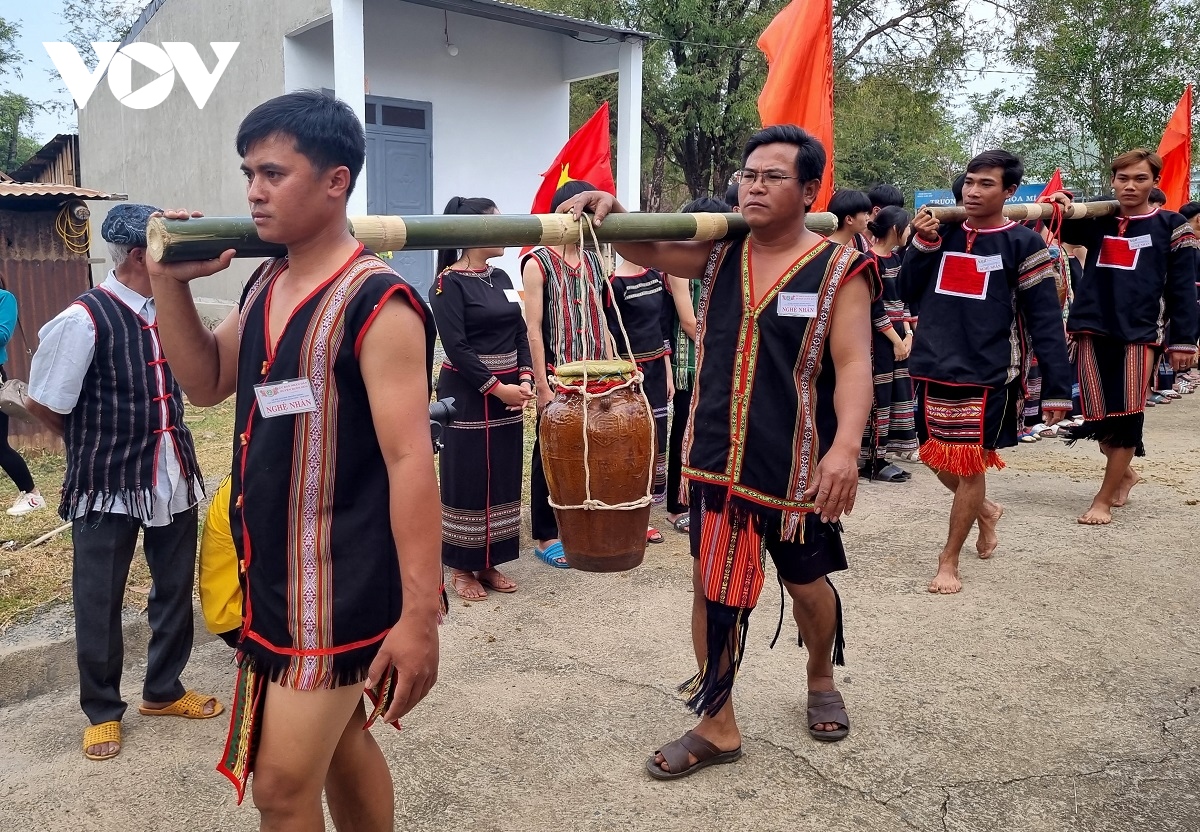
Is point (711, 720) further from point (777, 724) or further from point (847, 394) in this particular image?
point (847, 394)

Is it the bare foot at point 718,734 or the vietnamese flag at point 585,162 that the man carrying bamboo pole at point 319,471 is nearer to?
the bare foot at point 718,734

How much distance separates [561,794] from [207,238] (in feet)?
6.25

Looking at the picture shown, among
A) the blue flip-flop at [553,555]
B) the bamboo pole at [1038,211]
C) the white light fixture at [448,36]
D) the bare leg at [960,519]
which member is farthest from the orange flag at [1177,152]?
the blue flip-flop at [553,555]

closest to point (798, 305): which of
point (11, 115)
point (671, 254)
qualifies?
point (671, 254)

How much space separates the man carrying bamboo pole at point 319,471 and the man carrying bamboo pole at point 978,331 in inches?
130

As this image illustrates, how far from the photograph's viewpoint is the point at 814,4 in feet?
19.9

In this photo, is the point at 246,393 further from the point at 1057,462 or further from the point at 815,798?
the point at 1057,462

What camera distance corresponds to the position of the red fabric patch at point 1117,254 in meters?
5.80

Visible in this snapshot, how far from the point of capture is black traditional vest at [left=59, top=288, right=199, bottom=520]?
10.5 feet

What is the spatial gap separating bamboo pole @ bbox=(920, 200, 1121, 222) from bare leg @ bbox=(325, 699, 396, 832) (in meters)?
3.49

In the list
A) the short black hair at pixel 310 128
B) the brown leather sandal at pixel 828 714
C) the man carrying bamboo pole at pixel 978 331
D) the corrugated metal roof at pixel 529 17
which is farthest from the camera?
the corrugated metal roof at pixel 529 17

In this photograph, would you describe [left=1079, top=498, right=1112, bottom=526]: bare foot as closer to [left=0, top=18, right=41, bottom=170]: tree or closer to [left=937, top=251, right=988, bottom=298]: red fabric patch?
[left=937, top=251, right=988, bottom=298]: red fabric patch

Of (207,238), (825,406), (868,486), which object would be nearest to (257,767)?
(207,238)

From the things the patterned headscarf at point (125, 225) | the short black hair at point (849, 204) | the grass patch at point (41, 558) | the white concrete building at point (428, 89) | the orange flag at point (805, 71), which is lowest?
the grass patch at point (41, 558)
